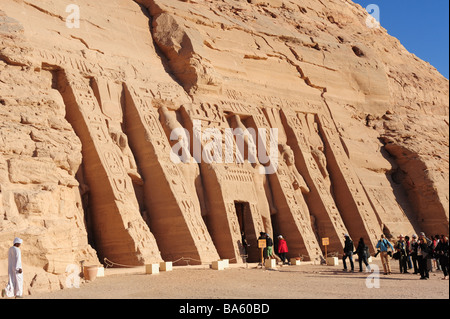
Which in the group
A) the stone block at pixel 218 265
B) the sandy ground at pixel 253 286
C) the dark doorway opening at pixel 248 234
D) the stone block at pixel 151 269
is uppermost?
the dark doorway opening at pixel 248 234

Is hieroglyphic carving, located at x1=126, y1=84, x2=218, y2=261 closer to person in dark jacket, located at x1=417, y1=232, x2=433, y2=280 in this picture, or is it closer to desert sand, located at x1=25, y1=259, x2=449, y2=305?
desert sand, located at x1=25, y1=259, x2=449, y2=305

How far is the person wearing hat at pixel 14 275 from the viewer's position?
867 centimetres

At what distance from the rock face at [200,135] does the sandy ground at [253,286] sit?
1.15m

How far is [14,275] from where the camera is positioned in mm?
8766

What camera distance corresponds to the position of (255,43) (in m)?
22.9

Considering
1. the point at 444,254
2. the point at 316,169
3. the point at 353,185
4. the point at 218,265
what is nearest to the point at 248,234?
the point at 218,265

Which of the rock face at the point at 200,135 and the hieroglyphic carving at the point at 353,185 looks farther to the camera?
the hieroglyphic carving at the point at 353,185

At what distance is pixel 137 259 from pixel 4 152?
433 centimetres

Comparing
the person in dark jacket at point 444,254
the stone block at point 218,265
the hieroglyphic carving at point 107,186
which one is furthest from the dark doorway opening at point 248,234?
the person in dark jacket at point 444,254

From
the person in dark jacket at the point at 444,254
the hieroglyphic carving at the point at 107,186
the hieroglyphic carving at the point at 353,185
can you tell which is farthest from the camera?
the hieroglyphic carving at the point at 353,185

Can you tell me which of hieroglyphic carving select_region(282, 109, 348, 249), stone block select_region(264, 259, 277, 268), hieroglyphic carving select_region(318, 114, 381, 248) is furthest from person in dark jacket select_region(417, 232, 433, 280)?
hieroglyphic carving select_region(318, 114, 381, 248)

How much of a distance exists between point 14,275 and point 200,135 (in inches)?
388

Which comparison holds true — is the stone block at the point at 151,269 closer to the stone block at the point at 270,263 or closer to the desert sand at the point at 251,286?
the desert sand at the point at 251,286
